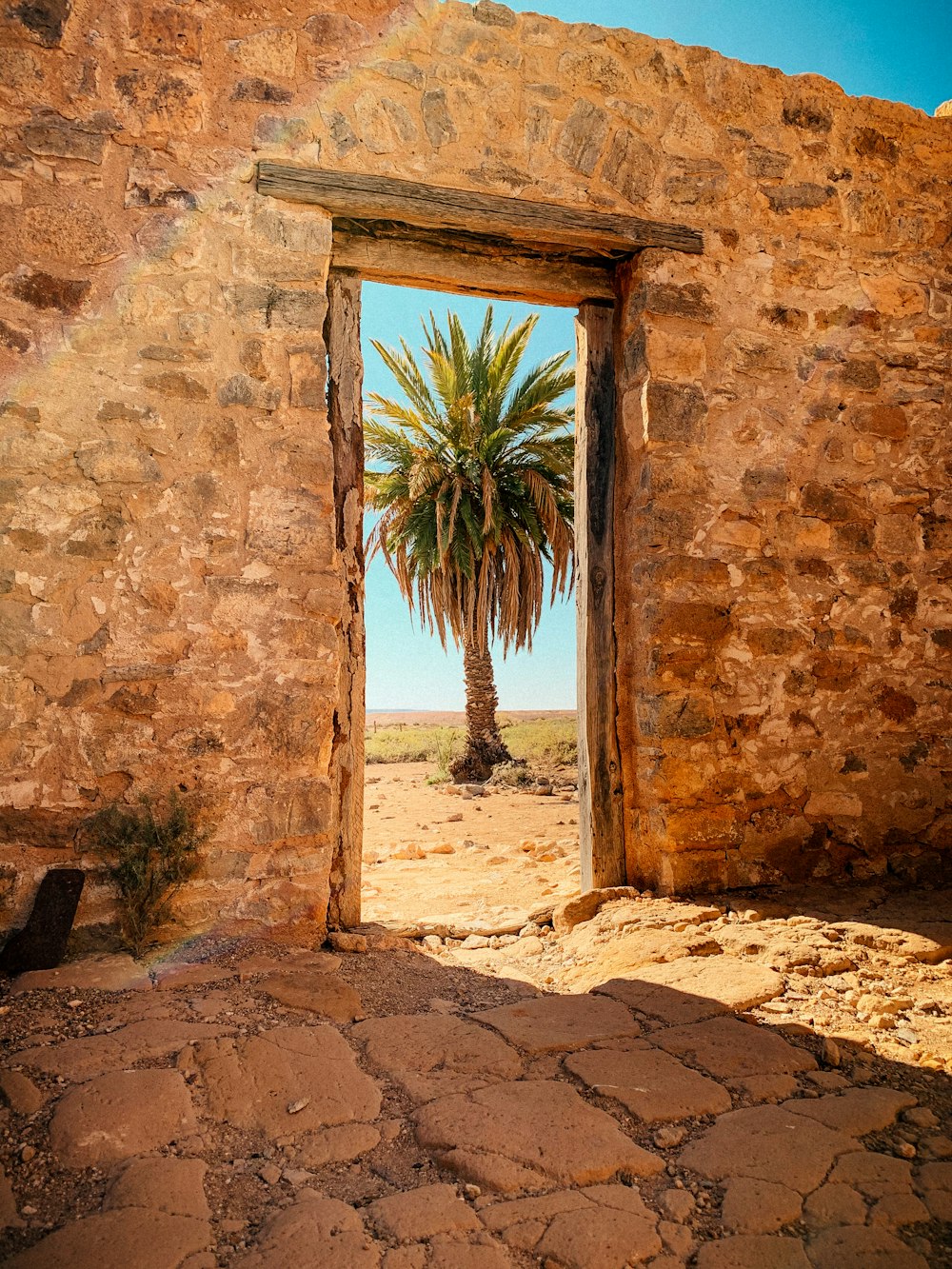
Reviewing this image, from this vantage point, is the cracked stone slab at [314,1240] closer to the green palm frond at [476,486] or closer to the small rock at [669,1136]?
the small rock at [669,1136]

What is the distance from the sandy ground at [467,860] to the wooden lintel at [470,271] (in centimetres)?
277

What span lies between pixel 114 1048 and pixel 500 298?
10.9 ft

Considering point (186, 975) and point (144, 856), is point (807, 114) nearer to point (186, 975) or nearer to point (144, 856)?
point (144, 856)

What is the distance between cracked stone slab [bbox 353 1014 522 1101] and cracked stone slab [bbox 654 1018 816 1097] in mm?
455

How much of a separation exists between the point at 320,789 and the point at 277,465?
124 centimetres

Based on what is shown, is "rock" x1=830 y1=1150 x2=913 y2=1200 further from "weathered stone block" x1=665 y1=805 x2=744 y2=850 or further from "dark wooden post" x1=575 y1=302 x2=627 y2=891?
"dark wooden post" x1=575 y1=302 x2=627 y2=891

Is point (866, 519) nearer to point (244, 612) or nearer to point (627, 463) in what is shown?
point (627, 463)

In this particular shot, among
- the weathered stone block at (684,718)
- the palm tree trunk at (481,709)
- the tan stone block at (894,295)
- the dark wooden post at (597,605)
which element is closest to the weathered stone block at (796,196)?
the tan stone block at (894,295)

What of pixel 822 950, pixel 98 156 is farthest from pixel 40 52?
pixel 822 950

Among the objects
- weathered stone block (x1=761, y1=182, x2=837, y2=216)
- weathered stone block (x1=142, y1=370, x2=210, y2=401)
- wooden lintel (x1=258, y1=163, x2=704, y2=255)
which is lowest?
weathered stone block (x1=142, y1=370, x2=210, y2=401)

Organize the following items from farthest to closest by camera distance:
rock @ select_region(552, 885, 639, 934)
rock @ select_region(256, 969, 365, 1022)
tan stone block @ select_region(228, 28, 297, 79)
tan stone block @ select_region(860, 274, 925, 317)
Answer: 1. tan stone block @ select_region(860, 274, 925, 317)
2. rock @ select_region(552, 885, 639, 934)
3. tan stone block @ select_region(228, 28, 297, 79)
4. rock @ select_region(256, 969, 365, 1022)

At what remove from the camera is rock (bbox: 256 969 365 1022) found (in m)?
2.48

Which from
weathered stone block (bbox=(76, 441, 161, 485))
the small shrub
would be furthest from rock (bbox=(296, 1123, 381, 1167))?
weathered stone block (bbox=(76, 441, 161, 485))

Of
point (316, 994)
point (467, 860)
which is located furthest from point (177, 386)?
point (467, 860)
